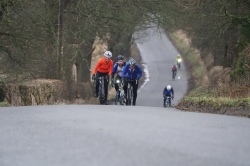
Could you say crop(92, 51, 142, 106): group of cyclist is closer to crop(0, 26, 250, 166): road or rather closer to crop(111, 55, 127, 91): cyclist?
crop(111, 55, 127, 91): cyclist

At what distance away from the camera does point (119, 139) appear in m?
8.55

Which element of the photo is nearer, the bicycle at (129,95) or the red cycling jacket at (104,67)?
the red cycling jacket at (104,67)

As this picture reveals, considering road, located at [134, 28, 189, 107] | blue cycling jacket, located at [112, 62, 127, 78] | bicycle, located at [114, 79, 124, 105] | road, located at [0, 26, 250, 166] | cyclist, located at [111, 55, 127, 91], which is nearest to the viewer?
road, located at [0, 26, 250, 166]

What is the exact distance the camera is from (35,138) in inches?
347

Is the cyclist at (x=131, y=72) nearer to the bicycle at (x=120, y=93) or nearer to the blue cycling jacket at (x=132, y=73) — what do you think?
the blue cycling jacket at (x=132, y=73)

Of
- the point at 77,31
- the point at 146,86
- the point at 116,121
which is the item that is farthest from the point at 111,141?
the point at 146,86

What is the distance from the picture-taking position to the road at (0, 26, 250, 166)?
7.39m

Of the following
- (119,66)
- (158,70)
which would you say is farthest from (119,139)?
(158,70)

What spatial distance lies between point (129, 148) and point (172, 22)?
26933 mm

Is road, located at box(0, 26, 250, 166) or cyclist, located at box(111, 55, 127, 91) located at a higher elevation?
cyclist, located at box(111, 55, 127, 91)

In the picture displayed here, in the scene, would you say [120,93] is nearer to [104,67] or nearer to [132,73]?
[132,73]

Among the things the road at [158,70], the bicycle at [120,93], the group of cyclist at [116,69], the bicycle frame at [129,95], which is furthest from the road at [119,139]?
the road at [158,70]

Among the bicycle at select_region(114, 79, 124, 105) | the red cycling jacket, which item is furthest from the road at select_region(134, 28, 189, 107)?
the red cycling jacket

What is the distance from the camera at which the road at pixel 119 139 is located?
24.2ft
